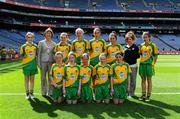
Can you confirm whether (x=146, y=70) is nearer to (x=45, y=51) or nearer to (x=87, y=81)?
(x=87, y=81)

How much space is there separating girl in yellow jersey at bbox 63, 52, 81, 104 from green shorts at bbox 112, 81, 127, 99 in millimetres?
1002

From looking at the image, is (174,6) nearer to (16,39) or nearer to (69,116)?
(16,39)

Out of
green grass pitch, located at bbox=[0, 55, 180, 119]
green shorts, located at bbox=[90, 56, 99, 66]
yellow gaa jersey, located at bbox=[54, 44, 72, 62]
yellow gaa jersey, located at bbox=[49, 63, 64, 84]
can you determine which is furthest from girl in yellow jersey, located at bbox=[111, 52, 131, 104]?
yellow gaa jersey, located at bbox=[54, 44, 72, 62]

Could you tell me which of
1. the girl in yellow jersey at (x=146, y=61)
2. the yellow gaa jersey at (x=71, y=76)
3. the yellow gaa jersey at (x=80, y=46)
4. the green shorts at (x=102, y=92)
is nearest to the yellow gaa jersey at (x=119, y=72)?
the green shorts at (x=102, y=92)

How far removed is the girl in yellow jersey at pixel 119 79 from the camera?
9.27 meters

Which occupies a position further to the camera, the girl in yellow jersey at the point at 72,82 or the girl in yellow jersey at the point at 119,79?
the girl in yellow jersey at the point at 119,79

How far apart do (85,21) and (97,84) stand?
60.0m

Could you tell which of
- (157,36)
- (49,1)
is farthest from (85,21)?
(157,36)

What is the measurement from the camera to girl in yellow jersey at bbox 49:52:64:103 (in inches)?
365

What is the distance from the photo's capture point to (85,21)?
68.8 m

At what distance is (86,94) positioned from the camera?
30.3ft

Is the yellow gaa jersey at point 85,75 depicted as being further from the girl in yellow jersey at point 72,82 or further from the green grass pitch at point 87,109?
the green grass pitch at point 87,109

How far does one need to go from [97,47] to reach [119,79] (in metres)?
1.41

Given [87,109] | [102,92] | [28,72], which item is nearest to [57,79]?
[28,72]
